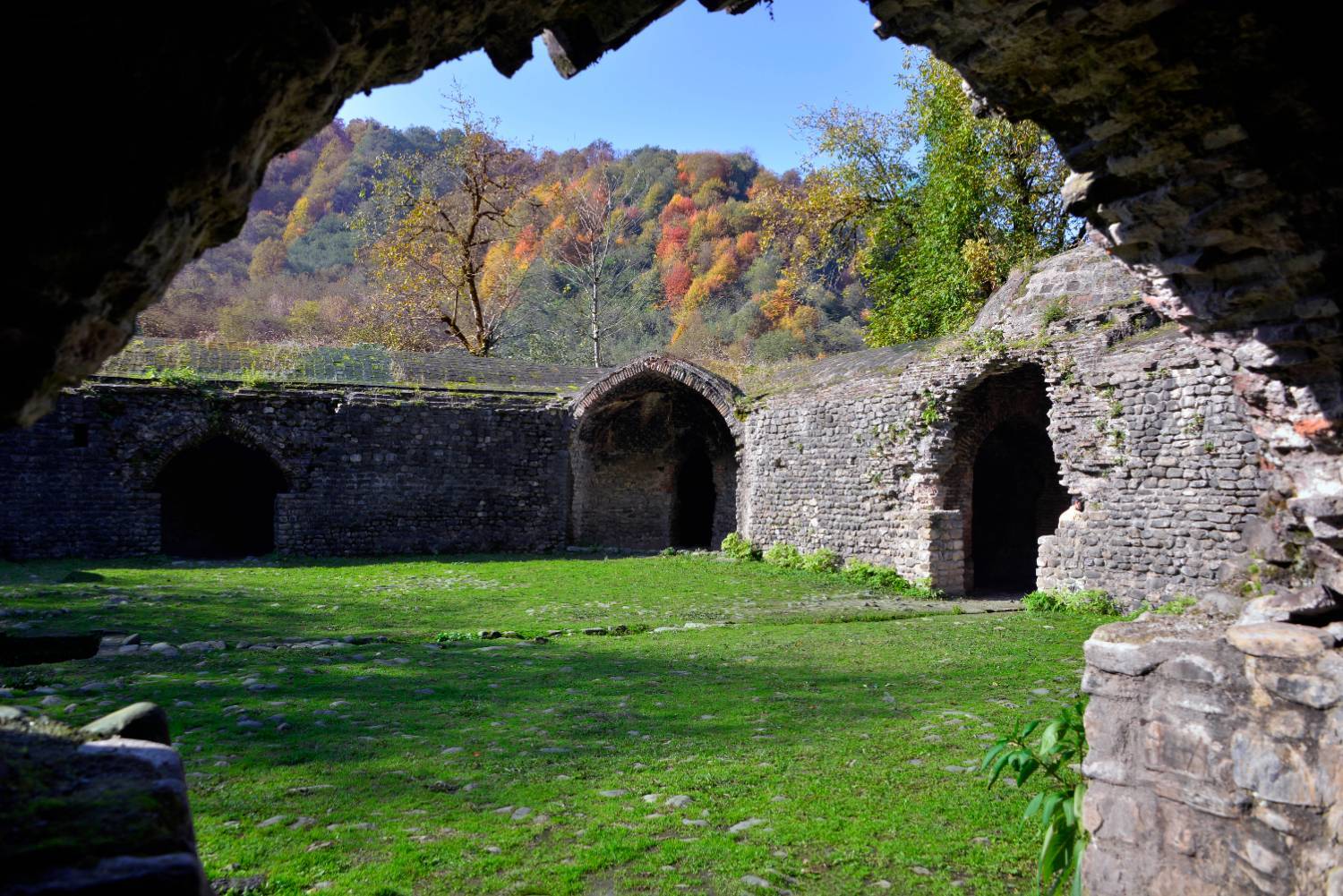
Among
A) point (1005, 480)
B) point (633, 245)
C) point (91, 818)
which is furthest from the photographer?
point (633, 245)

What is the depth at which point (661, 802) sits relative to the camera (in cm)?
428

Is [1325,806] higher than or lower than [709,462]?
lower

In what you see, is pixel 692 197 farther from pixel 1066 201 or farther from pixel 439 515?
pixel 1066 201

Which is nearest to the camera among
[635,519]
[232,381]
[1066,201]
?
[1066,201]

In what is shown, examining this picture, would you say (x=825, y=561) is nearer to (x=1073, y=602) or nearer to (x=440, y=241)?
(x=1073, y=602)

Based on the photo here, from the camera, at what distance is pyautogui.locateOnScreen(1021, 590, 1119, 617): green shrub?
10648 millimetres

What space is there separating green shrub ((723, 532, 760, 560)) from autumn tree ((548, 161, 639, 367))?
Answer: 19.1 metres

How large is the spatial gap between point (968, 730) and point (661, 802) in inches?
90.7

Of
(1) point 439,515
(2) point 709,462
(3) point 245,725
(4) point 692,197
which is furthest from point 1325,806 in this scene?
(4) point 692,197

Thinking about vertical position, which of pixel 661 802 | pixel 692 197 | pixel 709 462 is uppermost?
pixel 692 197

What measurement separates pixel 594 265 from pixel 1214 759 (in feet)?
112

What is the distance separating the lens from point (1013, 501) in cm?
1677

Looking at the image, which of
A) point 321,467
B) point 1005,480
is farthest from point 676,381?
point 321,467

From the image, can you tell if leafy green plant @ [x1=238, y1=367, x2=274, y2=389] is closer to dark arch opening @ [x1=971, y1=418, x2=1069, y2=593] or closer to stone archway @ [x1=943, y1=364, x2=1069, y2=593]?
stone archway @ [x1=943, y1=364, x2=1069, y2=593]
